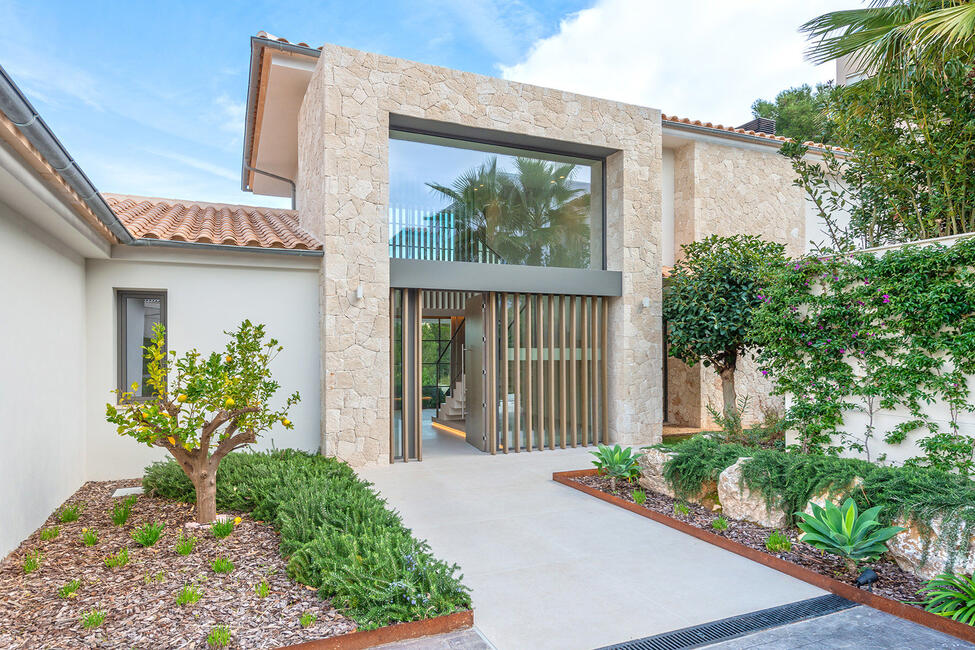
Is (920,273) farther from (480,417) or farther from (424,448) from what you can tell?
(424,448)

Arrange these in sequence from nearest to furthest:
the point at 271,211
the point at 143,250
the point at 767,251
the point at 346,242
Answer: the point at 143,250 < the point at 346,242 < the point at 767,251 < the point at 271,211

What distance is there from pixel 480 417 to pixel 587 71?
18873 millimetres

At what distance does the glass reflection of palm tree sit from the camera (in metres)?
9.02

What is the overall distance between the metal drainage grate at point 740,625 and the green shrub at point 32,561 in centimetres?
400

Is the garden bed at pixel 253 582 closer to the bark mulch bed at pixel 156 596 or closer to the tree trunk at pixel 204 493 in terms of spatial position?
the bark mulch bed at pixel 156 596

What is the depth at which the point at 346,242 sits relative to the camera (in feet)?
25.8

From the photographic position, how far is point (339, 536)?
13.5 ft

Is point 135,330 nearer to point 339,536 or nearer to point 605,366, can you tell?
point 339,536

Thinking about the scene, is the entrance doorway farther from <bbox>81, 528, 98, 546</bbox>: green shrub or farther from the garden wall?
<bbox>81, 528, 98, 546</bbox>: green shrub

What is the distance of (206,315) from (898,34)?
9281 mm

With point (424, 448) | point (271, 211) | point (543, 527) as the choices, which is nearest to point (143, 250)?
point (271, 211)

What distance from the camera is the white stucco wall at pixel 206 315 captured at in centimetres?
716

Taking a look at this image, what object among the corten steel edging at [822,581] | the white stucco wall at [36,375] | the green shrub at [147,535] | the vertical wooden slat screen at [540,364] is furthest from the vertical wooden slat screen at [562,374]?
the white stucco wall at [36,375]

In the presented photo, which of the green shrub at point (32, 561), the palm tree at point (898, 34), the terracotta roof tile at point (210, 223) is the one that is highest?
the palm tree at point (898, 34)
